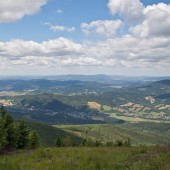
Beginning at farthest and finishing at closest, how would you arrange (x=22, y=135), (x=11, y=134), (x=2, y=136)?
(x=22, y=135)
(x=11, y=134)
(x=2, y=136)

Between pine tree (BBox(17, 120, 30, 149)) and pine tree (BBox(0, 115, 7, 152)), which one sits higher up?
pine tree (BBox(0, 115, 7, 152))

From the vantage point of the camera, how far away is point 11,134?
5341 centimetres

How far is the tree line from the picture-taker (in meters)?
47.9

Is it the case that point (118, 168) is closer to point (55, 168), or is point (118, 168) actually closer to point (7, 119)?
point (55, 168)

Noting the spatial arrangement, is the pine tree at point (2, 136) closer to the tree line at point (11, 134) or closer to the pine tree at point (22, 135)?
the tree line at point (11, 134)

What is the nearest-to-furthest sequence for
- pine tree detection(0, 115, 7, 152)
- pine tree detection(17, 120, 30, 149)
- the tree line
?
pine tree detection(0, 115, 7, 152) → the tree line → pine tree detection(17, 120, 30, 149)

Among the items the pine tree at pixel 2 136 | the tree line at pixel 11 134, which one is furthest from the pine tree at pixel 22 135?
the pine tree at pixel 2 136

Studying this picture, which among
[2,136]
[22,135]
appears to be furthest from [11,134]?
[22,135]

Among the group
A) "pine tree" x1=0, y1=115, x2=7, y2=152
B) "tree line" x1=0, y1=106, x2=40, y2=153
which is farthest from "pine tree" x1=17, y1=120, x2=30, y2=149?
"pine tree" x1=0, y1=115, x2=7, y2=152

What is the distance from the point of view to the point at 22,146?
6125 centimetres

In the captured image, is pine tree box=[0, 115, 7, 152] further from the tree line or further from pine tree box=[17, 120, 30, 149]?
pine tree box=[17, 120, 30, 149]

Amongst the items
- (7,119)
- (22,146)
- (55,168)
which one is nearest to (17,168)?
(55,168)

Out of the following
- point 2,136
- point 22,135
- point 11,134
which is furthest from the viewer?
point 22,135

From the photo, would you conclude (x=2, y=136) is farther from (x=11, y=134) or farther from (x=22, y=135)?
(x=22, y=135)
